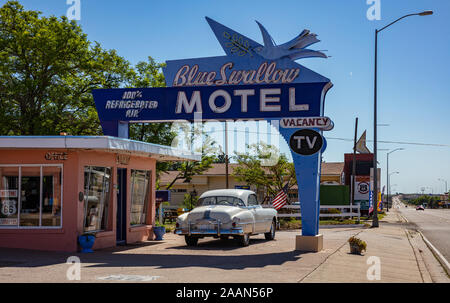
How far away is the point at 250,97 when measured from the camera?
16.1 m

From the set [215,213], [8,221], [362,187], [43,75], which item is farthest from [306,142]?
[362,187]

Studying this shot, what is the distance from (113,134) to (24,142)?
341 centimetres

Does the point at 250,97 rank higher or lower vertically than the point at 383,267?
higher

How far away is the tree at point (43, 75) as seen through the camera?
2950cm

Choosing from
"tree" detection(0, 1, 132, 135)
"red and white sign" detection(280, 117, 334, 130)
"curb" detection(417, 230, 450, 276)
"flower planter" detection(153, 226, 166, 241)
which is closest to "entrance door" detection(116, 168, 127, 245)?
"flower planter" detection(153, 226, 166, 241)

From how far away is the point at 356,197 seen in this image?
1973 inches

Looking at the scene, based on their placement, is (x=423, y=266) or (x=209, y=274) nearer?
(x=209, y=274)

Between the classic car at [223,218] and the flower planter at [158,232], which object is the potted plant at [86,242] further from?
the flower planter at [158,232]

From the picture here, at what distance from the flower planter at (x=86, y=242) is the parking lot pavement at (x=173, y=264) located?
12.2 inches

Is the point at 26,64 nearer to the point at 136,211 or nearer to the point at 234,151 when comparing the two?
the point at 136,211

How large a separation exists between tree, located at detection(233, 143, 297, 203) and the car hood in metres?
25.9

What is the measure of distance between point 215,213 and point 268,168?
28787 mm

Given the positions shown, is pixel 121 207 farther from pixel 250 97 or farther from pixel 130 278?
pixel 130 278
